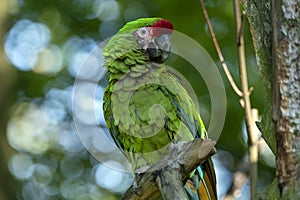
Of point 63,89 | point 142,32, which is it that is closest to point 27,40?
point 63,89

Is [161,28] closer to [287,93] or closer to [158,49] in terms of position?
[158,49]

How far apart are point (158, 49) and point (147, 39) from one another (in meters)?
0.06

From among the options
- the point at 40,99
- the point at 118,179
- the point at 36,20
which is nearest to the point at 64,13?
the point at 36,20

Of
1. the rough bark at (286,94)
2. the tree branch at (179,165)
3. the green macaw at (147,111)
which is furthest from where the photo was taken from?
the green macaw at (147,111)

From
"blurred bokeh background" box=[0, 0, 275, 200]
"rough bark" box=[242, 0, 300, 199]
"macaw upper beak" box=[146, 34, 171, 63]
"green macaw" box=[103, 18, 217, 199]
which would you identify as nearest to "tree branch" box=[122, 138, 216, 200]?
"rough bark" box=[242, 0, 300, 199]

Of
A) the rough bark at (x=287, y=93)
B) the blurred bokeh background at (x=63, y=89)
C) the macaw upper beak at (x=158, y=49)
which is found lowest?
the blurred bokeh background at (x=63, y=89)

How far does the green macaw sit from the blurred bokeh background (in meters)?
1.85

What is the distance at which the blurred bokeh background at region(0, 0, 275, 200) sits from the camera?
4320 millimetres

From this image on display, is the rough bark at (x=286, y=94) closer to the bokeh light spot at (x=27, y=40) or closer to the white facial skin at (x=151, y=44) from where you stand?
the white facial skin at (x=151, y=44)

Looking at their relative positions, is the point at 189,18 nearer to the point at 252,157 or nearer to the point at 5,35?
the point at 5,35

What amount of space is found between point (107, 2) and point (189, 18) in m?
0.91

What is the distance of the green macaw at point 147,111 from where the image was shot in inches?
80.7

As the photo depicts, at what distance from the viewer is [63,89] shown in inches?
205

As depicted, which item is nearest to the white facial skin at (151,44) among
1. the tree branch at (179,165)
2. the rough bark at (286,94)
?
the tree branch at (179,165)
